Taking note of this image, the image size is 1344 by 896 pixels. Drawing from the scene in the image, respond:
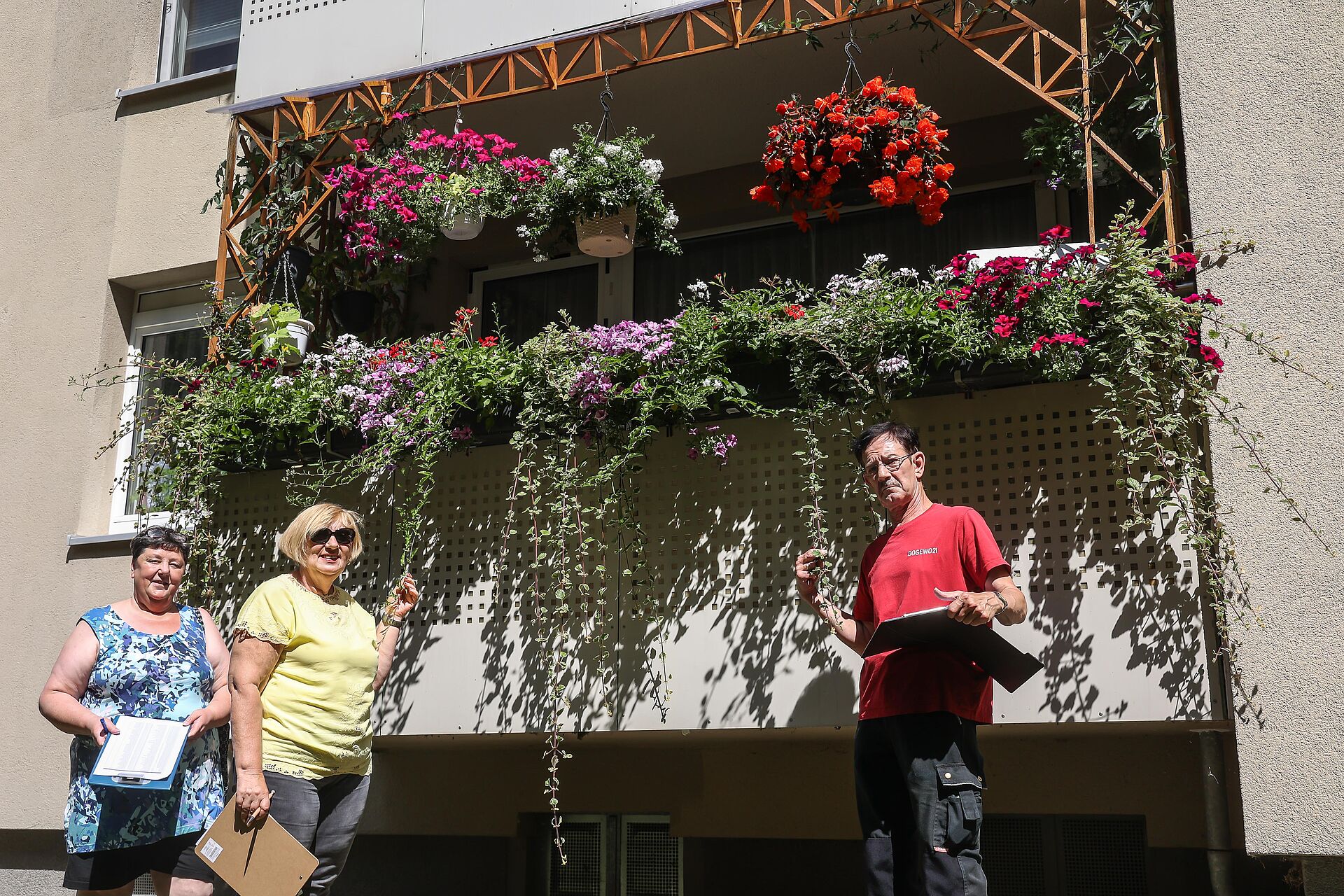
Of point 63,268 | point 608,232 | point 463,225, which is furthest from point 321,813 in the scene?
point 63,268

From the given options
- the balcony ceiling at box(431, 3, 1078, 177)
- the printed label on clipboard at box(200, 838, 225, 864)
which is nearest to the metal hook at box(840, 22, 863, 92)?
the balcony ceiling at box(431, 3, 1078, 177)

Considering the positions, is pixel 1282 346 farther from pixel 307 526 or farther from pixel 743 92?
pixel 307 526

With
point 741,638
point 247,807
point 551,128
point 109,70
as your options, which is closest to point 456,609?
point 741,638

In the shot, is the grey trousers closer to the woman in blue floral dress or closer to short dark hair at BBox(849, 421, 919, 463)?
the woman in blue floral dress

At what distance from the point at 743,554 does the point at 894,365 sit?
1.05 meters

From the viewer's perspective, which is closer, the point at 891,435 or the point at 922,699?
the point at 922,699

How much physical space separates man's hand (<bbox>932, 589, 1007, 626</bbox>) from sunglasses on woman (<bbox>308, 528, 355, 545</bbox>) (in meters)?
2.16

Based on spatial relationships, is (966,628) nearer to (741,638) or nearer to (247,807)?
(741,638)

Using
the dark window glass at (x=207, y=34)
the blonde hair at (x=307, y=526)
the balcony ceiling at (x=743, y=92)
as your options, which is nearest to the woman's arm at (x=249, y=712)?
the blonde hair at (x=307, y=526)

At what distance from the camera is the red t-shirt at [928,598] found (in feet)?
12.5

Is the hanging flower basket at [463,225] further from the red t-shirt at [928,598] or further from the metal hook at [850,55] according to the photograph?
the red t-shirt at [928,598]

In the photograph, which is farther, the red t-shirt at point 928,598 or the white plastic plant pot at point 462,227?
the white plastic plant pot at point 462,227

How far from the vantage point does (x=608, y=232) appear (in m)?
6.17

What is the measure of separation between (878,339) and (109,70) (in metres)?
6.30
